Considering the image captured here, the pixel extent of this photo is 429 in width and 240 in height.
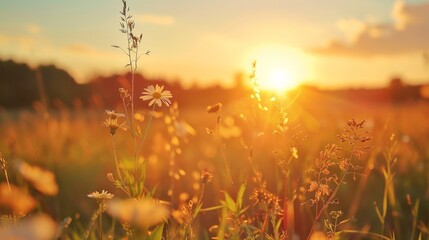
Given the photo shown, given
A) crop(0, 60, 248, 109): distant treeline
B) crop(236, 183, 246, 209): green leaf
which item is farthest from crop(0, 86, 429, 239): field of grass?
crop(0, 60, 248, 109): distant treeline

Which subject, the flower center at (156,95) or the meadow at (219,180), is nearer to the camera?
the meadow at (219,180)

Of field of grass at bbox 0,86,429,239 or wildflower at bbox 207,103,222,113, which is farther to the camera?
wildflower at bbox 207,103,222,113

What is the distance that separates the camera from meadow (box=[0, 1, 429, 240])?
1730mm

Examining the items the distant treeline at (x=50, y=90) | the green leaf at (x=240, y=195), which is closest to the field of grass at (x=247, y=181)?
the green leaf at (x=240, y=195)

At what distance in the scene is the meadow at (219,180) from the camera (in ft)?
5.68

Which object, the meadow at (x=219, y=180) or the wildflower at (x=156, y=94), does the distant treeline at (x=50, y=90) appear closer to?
the meadow at (x=219, y=180)

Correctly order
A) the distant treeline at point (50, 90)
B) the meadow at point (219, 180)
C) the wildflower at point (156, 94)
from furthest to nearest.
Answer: the distant treeline at point (50, 90) → the wildflower at point (156, 94) → the meadow at point (219, 180)

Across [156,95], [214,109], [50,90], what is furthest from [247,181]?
[50,90]

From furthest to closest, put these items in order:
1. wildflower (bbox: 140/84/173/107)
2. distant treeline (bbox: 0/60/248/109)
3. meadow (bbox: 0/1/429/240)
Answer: distant treeline (bbox: 0/60/248/109) → wildflower (bbox: 140/84/173/107) → meadow (bbox: 0/1/429/240)

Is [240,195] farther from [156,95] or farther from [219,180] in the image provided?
[219,180]

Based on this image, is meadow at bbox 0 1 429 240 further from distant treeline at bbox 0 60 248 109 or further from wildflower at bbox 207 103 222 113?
distant treeline at bbox 0 60 248 109

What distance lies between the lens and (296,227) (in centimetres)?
352

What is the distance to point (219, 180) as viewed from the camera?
4477mm

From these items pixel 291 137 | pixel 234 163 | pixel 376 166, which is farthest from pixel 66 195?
pixel 291 137
